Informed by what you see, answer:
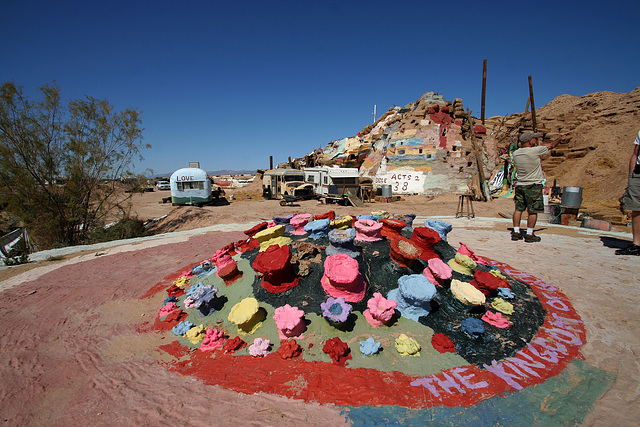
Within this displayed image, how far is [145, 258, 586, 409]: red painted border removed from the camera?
1758mm

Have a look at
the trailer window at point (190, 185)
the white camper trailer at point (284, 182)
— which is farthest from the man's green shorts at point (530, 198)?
the trailer window at point (190, 185)

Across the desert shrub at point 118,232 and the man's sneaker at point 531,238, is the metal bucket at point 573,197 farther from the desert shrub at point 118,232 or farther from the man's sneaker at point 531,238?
the desert shrub at point 118,232

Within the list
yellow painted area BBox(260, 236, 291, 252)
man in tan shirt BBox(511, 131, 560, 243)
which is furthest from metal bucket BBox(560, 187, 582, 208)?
yellow painted area BBox(260, 236, 291, 252)

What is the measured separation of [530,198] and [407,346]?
4.66 meters

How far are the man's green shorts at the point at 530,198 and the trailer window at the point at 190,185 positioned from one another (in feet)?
52.5

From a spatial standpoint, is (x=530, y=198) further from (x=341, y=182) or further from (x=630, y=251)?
(x=341, y=182)

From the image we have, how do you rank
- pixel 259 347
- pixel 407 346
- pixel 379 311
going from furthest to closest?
pixel 379 311 → pixel 259 347 → pixel 407 346

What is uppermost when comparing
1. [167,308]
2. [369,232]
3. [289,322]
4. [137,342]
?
[369,232]

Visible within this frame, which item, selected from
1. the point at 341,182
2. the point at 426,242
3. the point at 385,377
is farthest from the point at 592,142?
the point at 385,377

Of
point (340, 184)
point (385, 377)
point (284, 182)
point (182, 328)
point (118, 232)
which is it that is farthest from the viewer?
point (284, 182)

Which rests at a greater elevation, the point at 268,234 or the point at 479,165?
the point at 479,165

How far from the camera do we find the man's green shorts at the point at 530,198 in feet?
16.1

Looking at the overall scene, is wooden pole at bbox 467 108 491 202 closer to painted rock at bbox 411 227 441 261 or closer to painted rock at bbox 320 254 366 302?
painted rock at bbox 411 227 441 261

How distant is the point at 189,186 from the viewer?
1595cm
